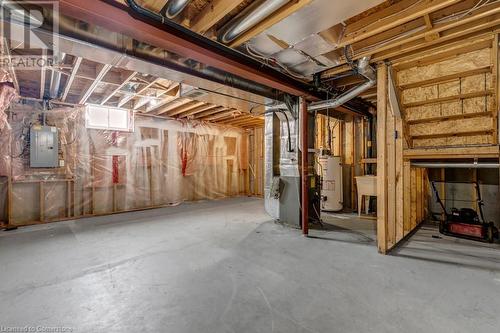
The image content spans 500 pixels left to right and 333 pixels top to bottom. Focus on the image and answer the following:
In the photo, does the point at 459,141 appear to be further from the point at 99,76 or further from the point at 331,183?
the point at 99,76

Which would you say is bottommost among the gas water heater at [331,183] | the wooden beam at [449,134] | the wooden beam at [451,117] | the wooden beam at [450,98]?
the gas water heater at [331,183]

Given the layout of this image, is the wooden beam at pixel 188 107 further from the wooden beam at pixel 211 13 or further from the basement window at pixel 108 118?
the wooden beam at pixel 211 13

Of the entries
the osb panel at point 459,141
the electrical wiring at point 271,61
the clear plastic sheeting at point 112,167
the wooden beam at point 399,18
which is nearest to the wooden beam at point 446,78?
the osb panel at point 459,141

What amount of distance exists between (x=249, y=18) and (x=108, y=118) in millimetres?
4408

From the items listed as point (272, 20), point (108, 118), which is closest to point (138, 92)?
point (108, 118)

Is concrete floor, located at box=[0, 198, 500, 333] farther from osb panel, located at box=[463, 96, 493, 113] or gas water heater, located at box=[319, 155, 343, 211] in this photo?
osb panel, located at box=[463, 96, 493, 113]

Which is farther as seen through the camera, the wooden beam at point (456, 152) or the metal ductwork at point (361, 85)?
the metal ductwork at point (361, 85)

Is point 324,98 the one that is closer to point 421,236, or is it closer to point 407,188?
point 407,188

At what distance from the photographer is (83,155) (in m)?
4.86

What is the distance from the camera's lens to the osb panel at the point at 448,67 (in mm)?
2496

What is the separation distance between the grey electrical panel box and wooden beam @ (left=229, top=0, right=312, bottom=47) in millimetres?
4066

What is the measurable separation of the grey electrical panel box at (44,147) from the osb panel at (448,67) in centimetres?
571

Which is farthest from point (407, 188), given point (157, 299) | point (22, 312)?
point (22, 312)

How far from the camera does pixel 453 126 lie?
9.77 feet
